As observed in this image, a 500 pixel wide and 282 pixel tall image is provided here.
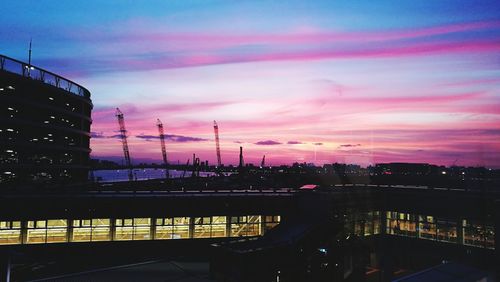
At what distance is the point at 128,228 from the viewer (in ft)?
115

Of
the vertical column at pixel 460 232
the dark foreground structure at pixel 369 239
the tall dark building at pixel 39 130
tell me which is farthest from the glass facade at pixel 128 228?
Result: the tall dark building at pixel 39 130

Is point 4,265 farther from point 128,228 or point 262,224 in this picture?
point 262,224

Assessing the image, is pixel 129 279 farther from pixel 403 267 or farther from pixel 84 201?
pixel 403 267

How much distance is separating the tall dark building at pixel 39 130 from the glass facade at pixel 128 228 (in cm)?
3238

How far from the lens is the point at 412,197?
40344 millimetres

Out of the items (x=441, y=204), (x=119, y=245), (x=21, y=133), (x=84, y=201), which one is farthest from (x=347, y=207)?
(x=21, y=133)

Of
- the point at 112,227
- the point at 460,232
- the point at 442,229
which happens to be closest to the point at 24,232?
the point at 112,227

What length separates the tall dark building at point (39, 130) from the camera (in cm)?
6056

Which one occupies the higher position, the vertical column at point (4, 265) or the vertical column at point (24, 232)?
the vertical column at point (4, 265)

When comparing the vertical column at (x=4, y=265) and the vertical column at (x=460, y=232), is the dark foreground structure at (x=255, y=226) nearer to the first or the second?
the vertical column at (x=460, y=232)

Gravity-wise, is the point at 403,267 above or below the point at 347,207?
below

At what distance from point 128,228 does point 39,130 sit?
4023 centimetres

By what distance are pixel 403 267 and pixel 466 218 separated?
23.5 ft

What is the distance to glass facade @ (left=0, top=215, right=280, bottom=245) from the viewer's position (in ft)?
107
